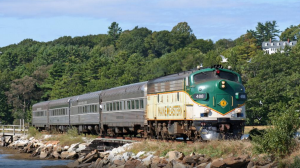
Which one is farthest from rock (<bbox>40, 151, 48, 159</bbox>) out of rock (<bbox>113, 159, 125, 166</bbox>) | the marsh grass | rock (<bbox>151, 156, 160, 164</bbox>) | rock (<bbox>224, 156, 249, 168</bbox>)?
rock (<bbox>224, 156, 249, 168</bbox>)

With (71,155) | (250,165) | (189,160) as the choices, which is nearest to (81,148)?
(71,155)

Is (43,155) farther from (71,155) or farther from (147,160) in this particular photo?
(147,160)

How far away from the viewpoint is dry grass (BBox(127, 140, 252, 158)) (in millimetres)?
23109

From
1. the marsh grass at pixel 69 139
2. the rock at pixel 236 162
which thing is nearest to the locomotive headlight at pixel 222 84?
the rock at pixel 236 162

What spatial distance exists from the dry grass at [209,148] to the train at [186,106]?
1.34 metres

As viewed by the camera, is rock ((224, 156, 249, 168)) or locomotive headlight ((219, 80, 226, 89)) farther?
locomotive headlight ((219, 80, 226, 89))

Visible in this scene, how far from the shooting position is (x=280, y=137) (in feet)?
70.8

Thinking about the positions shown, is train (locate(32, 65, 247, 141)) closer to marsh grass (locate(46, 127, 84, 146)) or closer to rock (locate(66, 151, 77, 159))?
marsh grass (locate(46, 127, 84, 146))

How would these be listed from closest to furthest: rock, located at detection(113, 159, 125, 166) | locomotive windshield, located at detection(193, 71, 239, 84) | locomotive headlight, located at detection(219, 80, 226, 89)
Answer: locomotive headlight, located at detection(219, 80, 226, 89)
locomotive windshield, located at detection(193, 71, 239, 84)
rock, located at detection(113, 159, 125, 166)

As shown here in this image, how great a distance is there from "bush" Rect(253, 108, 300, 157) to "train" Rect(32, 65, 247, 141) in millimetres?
4647

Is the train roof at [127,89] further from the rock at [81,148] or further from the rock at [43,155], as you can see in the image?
the rock at [43,155]

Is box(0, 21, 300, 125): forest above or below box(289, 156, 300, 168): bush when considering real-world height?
above

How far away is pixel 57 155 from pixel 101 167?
12.0 m

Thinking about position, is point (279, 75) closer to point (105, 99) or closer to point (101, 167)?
point (105, 99)
